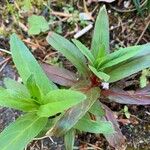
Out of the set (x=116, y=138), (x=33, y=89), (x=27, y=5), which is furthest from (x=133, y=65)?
(x=27, y=5)

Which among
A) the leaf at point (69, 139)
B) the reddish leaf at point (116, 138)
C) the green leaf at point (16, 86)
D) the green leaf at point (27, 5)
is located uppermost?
the green leaf at point (27, 5)

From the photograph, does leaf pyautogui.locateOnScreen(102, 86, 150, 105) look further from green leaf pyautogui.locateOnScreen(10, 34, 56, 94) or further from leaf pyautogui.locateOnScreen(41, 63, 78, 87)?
green leaf pyautogui.locateOnScreen(10, 34, 56, 94)

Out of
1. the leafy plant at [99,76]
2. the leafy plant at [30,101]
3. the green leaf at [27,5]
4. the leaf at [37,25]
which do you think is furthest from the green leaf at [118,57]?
the green leaf at [27,5]

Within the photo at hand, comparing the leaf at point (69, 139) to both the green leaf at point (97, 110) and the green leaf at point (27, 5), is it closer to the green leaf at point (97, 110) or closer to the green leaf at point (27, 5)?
the green leaf at point (97, 110)

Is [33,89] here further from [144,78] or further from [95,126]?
[144,78]

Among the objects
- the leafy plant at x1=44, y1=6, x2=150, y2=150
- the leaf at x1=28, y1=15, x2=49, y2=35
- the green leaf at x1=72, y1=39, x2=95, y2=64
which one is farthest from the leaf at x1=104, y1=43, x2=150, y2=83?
the leaf at x1=28, y1=15, x2=49, y2=35
